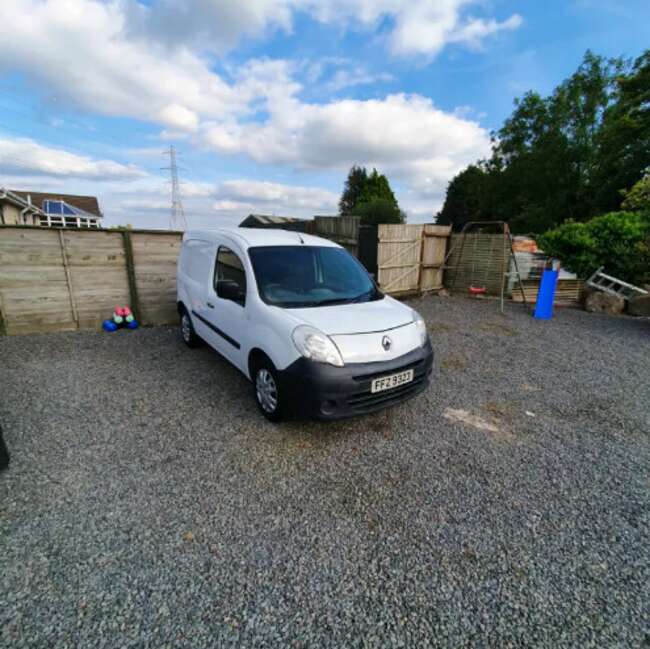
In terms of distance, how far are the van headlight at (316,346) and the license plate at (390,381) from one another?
0.37 meters

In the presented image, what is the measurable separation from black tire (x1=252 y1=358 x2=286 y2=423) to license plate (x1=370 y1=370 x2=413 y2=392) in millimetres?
816

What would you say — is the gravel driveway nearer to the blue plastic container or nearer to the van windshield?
the van windshield

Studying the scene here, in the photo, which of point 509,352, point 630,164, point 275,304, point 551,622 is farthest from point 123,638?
point 630,164

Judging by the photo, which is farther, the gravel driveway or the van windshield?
the van windshield

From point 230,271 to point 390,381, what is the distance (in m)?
2.23

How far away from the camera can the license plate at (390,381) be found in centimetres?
276

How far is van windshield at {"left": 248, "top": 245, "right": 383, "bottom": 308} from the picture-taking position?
332 cm

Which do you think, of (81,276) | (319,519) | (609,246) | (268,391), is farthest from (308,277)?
(609,246)

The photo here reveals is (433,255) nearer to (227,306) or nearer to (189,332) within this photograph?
(189,332)

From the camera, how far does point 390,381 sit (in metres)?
2.83

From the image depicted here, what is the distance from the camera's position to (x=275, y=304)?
3166 mm

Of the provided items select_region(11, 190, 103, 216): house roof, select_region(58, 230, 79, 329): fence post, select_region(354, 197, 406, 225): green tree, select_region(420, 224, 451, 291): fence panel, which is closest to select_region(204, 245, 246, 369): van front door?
select_region(58, 230, 79, 329): fence post

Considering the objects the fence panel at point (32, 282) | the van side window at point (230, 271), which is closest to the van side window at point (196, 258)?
the van side window at point (230, 271)

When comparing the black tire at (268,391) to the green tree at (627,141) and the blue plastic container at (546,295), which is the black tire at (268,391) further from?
the green tree at (627,141)
